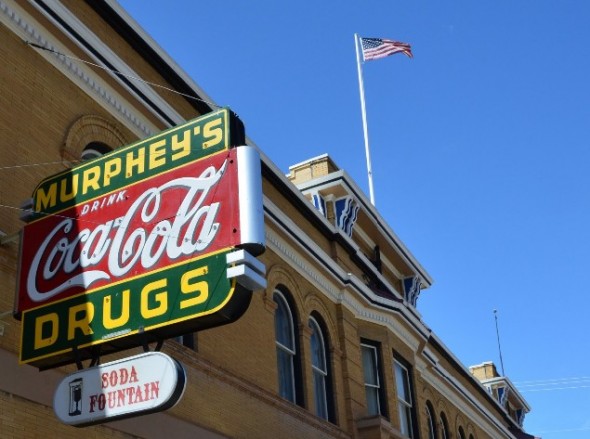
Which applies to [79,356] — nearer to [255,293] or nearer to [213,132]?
[213,132]

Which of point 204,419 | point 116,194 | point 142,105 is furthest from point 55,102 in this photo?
point 204,419

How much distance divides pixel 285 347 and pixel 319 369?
60.6 inches

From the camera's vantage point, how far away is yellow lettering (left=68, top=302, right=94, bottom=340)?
30.7 feet

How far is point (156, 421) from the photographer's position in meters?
13.0

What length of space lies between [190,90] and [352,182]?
793 centimetres

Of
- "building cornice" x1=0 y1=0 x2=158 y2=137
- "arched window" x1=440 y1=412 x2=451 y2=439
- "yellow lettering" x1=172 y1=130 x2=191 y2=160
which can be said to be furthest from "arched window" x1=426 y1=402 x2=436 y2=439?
"yellow lettering" x1=172 y1=130 x2=191 y2=160

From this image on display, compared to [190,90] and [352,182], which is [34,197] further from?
[352,182]

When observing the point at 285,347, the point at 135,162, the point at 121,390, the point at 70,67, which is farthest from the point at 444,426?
the point at 121,390

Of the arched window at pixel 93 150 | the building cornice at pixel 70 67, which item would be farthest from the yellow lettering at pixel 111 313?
the building cornice at pixel 70 67

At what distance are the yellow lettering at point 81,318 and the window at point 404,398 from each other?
1465cm

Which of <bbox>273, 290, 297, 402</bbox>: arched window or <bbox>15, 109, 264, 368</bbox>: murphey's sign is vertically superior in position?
<bbox>273, 290, 297, 402</bbox>: arched window

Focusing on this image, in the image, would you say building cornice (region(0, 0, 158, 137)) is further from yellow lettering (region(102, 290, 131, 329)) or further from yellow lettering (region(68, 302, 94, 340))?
yellow lettering (region(102, 290, 131, 329))

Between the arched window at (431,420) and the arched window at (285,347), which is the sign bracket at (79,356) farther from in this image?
the arched window at (431,420)

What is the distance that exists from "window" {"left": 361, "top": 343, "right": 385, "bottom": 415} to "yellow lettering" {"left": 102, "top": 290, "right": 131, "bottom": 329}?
13.1 metres
